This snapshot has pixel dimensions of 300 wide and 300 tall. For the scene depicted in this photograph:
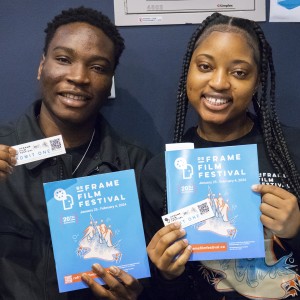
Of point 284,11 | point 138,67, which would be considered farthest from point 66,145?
point 284,11

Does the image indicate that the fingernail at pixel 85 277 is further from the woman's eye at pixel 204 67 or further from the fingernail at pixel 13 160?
the woman's eye at pixel 204 67

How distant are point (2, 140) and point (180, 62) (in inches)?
25.8

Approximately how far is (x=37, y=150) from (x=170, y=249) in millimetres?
420

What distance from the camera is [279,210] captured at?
106 cm

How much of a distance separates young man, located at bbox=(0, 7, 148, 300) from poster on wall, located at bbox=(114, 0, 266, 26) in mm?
136

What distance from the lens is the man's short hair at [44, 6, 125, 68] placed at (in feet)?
4.42

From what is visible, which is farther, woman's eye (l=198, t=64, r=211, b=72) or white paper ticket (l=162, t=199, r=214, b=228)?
woman's eye (l=198, t=64, r=211, b=72)

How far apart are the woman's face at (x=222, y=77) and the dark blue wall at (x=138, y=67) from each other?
0.33m

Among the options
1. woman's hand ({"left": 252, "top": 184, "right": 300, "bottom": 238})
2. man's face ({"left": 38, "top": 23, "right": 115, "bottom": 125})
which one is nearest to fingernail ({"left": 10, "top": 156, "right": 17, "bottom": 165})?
man's face ({"left": 38, "top": 23, "right": 115, "bottom": 125})

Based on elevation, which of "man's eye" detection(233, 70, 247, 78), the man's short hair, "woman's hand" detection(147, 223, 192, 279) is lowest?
"woman's hand" detection(147, 223, 192, 279)

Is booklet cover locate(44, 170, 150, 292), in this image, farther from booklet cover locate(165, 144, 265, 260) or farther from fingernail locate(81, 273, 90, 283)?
booklet cover locate(165, 144, 265, 260)

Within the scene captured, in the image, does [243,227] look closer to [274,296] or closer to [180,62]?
[274,296]

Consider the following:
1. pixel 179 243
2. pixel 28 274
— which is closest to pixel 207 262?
pixel 179 243

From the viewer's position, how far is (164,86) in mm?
1565
